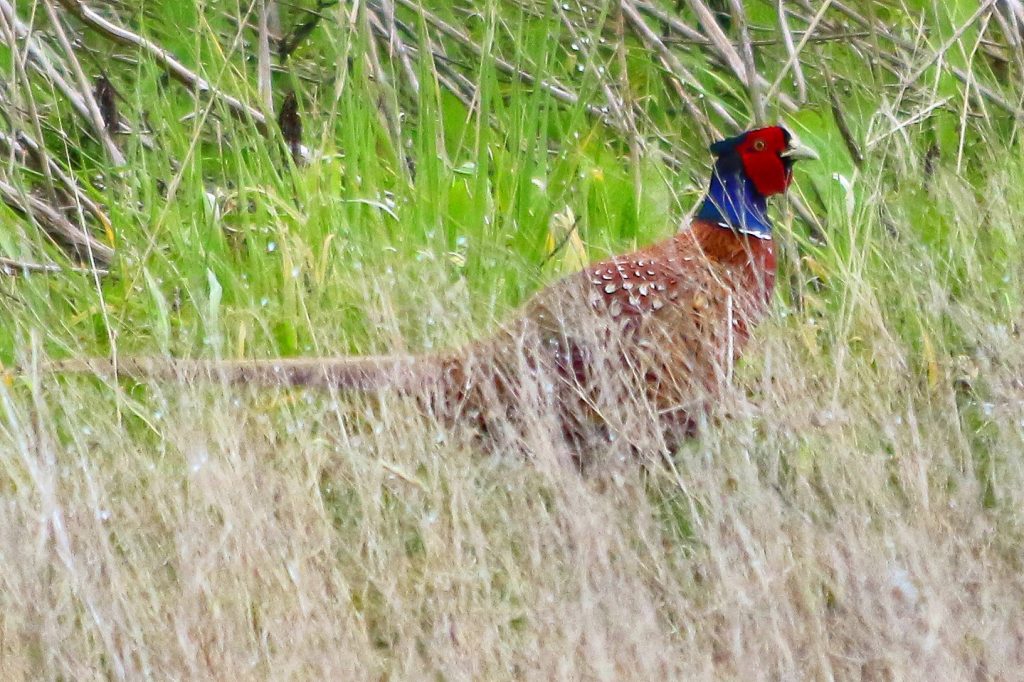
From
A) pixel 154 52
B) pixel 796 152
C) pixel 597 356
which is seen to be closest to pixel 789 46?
pixel 796 152

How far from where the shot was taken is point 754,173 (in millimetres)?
3857

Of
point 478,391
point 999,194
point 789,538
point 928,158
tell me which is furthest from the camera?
point 928,158

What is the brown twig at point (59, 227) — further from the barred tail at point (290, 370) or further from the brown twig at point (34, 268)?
the barred tail at point (290, 370)

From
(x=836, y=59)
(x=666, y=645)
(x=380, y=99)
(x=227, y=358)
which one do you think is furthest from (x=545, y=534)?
(x=836, y=59)

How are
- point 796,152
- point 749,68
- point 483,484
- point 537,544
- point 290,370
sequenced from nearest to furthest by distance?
1. point 537,544
2. point 483,484
3. point 290,370
4. point 796,152
5. point 749,68

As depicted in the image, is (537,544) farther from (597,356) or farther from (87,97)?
(87,97)

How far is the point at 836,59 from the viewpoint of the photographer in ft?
16.2

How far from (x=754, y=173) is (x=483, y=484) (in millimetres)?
1449

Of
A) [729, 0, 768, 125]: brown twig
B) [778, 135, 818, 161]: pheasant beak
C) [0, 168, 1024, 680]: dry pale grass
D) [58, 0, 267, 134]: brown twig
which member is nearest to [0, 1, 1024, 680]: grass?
[0, 168, 1024, 680]: dry pale grass

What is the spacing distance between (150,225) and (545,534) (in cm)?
191


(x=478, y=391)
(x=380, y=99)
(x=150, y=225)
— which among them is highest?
(x=380, y=99)

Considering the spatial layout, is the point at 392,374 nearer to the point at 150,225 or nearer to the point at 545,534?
the point at 545,534

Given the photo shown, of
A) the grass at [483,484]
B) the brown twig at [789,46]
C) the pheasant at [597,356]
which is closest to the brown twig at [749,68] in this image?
the brown twig at [789,46]

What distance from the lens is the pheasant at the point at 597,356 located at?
2893mm
